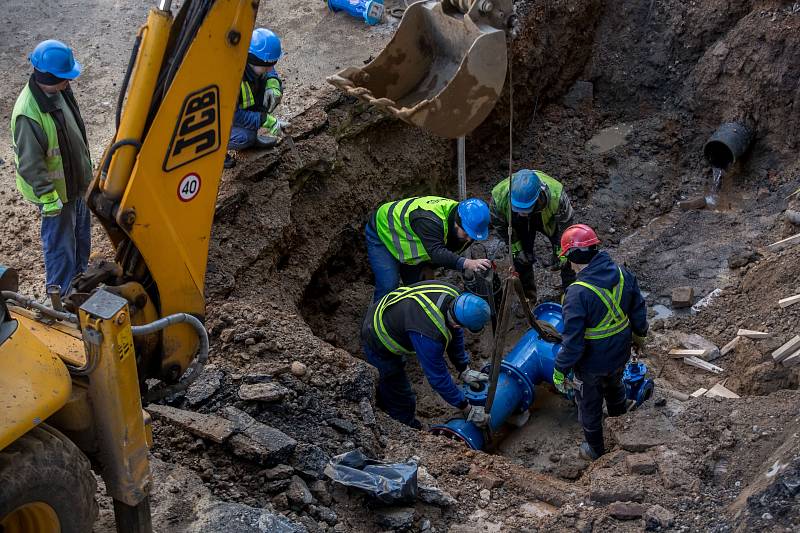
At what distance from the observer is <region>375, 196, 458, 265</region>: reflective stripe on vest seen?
7.55 metres

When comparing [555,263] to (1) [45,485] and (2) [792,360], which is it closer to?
(2) [792,360]

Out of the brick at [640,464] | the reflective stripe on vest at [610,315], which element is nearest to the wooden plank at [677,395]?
the reflective stripe on vest at [610,315]

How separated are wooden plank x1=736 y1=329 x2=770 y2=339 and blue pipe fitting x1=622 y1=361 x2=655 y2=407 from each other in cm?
103

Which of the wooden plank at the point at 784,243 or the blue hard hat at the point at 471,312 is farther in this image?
the wooden plank at the point at 784,243

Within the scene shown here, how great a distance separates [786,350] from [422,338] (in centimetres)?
281

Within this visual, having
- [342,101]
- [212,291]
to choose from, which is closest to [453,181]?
[342,101]

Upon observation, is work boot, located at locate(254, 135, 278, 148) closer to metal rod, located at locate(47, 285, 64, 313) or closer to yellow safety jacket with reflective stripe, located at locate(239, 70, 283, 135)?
yellow safety jacket with reflective stripe, located at locate(239, 70, 283, 135)

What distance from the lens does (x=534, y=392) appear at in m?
7.54

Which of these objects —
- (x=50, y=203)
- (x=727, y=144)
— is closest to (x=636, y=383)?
(x=727, y=144)

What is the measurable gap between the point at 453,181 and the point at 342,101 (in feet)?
6.48

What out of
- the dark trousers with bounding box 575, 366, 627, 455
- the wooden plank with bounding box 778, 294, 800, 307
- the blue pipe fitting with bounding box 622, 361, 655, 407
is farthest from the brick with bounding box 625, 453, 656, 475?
the wooden plank with bounding box 778, 294, 800, 307

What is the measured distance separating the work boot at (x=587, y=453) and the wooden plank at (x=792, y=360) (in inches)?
62.1

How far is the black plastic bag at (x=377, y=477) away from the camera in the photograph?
5363mm

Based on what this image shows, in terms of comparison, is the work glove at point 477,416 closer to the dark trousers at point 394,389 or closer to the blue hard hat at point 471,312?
the dark trousers at point 394,389
